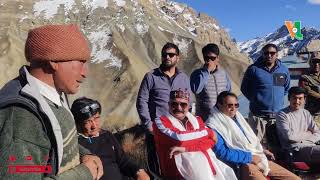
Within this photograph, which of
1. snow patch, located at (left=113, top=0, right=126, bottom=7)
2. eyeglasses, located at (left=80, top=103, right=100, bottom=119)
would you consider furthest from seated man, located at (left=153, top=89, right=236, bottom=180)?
snow patch, located at (left=113, top=0, right=126, bottom=7)

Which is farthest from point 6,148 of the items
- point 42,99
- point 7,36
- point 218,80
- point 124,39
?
point 124,39

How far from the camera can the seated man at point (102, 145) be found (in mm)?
3719

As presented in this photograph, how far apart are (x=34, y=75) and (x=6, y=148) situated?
0.35 meters

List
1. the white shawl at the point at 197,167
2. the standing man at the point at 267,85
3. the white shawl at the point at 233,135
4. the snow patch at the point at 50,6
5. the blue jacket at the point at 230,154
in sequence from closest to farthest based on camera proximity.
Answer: the white shawl at the point at 197,167
the blue jacket at the point at 230,154
the white shawl at the point at 233,135
the standing man at the point at 267,85
the snow patch at the point at 50,6

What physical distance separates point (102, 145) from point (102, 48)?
84331mm

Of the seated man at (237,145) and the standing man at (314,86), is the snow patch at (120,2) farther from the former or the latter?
the seated man at (237,145)

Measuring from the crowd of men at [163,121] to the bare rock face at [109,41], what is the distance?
57.1 m

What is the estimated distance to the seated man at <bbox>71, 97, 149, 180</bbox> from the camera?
12.2 ft

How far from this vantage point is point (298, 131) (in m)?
5.70

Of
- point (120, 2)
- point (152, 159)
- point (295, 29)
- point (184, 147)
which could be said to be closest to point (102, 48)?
point (120, 2)

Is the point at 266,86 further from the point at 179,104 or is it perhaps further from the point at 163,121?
the point at 163,121

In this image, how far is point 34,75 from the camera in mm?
1736

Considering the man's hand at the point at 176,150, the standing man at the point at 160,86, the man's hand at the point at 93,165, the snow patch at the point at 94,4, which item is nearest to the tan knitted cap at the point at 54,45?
the man's hand at the point at 93,165

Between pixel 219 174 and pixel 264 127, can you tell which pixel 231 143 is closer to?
pixel 219 174
